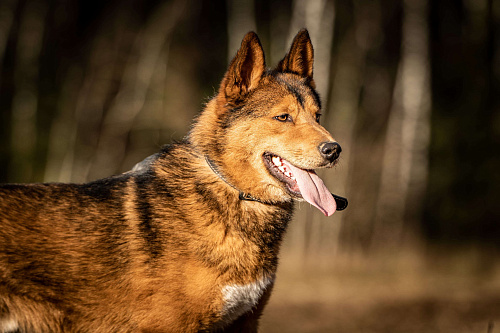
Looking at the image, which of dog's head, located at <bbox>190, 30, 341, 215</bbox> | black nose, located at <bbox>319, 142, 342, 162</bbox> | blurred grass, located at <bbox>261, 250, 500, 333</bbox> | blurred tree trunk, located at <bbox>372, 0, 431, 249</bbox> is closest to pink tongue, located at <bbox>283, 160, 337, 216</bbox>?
dog's head, located at <bbox>190, 30, 341, 215</bbox>

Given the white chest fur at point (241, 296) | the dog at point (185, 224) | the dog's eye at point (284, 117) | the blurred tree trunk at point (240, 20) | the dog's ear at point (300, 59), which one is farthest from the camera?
the blurred tree trunk at point (240, 20)

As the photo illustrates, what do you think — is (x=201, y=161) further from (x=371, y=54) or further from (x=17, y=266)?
(x=371, y=54)

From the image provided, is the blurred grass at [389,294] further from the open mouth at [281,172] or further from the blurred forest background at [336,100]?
the open mouth at [281,172]

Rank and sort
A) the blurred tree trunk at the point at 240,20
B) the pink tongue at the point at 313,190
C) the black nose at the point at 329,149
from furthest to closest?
the blurred tree trunk at the point at 240,20 < the pink tongue at the point at 313,190 < the black nose at the point at 329,149

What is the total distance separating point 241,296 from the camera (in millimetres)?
3584

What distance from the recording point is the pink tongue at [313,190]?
149 inches

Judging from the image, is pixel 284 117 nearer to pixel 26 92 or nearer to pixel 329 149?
pixel 329 149

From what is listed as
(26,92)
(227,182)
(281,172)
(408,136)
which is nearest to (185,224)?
(227,182)

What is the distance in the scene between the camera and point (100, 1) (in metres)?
16.9

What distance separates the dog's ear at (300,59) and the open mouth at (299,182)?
3.08 feet

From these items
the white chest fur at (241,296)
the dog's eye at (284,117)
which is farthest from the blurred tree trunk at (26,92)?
the white chest fur at (241,296)

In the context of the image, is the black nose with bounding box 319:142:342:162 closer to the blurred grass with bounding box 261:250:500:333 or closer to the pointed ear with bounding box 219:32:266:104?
the pointed ear with bounding box 219:32:266:104

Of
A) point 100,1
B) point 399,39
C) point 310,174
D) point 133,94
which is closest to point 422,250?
point 399,39

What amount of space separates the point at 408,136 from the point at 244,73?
10.2 m
